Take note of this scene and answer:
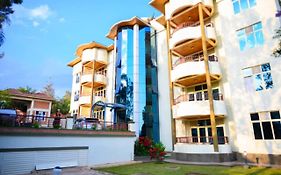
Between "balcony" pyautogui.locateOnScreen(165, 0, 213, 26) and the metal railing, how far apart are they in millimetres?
12789

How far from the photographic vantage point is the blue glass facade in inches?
865

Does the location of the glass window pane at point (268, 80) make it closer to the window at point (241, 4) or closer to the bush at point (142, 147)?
the window at point (241, 4)

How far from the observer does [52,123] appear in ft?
42.9

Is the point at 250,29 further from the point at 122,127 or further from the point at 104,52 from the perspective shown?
the point at 104,52

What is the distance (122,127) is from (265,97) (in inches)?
473

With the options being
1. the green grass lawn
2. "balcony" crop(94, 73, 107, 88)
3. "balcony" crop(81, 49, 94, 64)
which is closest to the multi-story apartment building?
the green grass lawn

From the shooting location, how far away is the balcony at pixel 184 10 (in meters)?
18.2

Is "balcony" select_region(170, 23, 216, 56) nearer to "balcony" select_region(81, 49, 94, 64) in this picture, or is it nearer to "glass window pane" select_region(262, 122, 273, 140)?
"glass window pane" select_region(262, 122, 273, 140)

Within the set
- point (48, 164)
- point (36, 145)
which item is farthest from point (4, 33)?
point (48, 164)

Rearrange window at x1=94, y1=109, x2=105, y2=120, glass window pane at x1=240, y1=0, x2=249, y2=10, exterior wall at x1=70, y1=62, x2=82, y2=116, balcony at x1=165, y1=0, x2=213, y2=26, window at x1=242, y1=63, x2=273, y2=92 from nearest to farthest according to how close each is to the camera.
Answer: window at x1=242, y1=63, x2=273, y2=92, glass window pane at x1=240, y1=0, x2=249, y2=10, balcony at x1=165, y1=0, x2=213, y2=26, window at x1=94, y1=109, x2=105, y2=120, exterior wall at x1=70, y1=62, x2=82, y2=116

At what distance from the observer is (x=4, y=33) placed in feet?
33.3

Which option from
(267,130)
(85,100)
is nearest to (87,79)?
(85,100)

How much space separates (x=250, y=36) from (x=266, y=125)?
24.6ft

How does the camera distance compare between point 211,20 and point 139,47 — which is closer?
point 211,20
